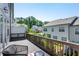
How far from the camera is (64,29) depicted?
7.18ft

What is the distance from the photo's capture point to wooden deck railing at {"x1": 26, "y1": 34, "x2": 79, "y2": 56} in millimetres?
2184

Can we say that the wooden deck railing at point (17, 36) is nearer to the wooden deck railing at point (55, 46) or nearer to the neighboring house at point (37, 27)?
the wooden deck railing at point (55, 46)

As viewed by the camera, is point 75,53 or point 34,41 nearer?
point 75,53

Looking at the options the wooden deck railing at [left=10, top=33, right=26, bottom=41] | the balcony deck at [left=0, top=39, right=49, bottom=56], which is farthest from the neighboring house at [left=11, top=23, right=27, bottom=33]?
the balcony deck at [left=0, top=39, right=49, bottom=56]

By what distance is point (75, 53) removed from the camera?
7.24ft

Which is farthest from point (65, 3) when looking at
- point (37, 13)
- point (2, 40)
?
point (2, 40)

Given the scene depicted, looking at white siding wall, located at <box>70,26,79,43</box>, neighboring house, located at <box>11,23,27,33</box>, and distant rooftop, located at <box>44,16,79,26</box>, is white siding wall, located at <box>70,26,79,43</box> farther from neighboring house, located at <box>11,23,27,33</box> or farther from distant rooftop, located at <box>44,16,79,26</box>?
neighboring house, located at <box>11,23,27,33</box>

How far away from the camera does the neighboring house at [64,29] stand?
2.13m

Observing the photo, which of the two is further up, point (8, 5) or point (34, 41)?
point (8, 5)

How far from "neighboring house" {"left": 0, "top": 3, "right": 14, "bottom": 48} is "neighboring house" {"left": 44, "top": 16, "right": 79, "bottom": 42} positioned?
605 millimetres

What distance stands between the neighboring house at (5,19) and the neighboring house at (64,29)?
60 centimetres

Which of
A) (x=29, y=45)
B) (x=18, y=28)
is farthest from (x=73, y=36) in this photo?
(x=18, y=28)

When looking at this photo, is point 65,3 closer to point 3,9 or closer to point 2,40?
point 3,9

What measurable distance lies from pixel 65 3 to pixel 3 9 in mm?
1000
